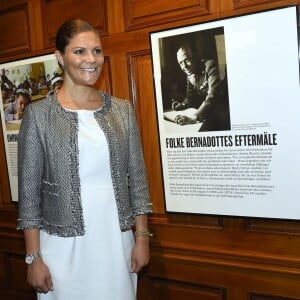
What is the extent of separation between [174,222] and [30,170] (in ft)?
2.47

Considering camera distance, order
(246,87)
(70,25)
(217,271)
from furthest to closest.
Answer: (217,271) → (246,87) → (70,25)

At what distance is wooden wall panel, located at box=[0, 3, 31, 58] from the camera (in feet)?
7.98

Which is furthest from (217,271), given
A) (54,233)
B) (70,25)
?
(70,25)

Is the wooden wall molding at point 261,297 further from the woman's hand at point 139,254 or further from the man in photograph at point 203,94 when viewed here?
the man in photograph at point 203,94

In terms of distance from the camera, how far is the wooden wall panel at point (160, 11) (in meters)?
1.80

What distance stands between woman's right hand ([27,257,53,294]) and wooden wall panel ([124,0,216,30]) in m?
1.12

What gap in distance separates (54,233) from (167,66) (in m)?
0.84

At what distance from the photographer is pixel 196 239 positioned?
6.44ft

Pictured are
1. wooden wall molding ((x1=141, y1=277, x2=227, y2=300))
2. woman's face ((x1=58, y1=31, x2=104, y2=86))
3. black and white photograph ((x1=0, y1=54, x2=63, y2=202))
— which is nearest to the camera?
woman's face ((x1=58, y1=31, x2=104, y2=86))

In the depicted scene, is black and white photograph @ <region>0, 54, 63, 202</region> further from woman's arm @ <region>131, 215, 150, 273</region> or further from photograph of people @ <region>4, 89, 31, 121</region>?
woman's arm @ <region>131, 215, 150, 273</region>

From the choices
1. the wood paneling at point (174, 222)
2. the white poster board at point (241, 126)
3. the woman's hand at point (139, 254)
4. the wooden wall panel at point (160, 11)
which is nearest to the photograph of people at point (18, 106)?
the wood paneling at point (174, 222)

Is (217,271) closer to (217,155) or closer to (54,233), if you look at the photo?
(217,155)

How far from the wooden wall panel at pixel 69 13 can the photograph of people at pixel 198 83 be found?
16.7 inches

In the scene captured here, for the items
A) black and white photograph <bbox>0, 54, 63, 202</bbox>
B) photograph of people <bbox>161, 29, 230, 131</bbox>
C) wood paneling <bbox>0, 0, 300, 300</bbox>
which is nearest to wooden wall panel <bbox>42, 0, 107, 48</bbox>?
wood paneling <bbox>0, 0, 300, 300</bbox>
